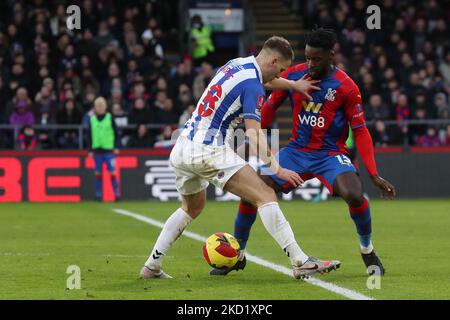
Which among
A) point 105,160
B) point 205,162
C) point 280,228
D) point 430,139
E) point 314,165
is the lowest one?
point 105,160

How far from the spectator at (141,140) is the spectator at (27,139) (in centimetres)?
200

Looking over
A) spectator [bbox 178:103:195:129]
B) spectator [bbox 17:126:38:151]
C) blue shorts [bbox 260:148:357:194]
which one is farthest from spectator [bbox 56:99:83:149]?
blue shorts [bbox 260:148:357:194]

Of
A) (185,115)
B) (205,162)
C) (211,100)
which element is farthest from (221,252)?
(185,115)

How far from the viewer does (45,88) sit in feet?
75.9

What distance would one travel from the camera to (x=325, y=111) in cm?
1023

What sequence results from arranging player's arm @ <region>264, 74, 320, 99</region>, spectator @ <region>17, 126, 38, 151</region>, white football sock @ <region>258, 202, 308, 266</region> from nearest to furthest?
white football sock @ <region>258, 202, 308, 266</region>, player's arm @ <region>264, 74, 320, 99</region>, spectator @ <region>17, 126, 38, 151</region>

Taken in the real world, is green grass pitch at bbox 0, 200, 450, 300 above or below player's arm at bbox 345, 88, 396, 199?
below

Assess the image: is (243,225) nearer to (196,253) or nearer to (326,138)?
(326,138)

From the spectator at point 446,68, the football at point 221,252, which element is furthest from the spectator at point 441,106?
the football at point 221,252

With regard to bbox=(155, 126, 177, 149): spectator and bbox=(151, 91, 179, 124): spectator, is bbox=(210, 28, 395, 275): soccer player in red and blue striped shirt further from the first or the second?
bbox=(151, 91, 179, 124): spectator

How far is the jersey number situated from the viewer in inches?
360

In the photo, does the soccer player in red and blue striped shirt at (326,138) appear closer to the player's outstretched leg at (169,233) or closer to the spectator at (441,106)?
the player's outstretched leg at (169,233)

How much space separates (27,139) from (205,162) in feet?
45.1

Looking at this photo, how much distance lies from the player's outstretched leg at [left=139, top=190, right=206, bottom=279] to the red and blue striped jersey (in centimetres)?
132
